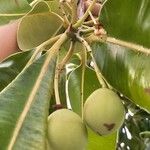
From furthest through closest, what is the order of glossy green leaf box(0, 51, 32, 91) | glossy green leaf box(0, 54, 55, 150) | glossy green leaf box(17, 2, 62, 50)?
glossy green leaf box(17, 2, 62, 50), glossy green leaf box(0, 51, 32, 91), glossy green leaf box(0, 54, 55, 150)

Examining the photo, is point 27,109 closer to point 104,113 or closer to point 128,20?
point 104,113

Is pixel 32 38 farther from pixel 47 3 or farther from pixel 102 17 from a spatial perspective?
pixel 102 17

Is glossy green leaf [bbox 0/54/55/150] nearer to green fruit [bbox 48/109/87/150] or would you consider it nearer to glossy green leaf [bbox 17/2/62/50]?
green fruit [bbox 48/109/87/150]

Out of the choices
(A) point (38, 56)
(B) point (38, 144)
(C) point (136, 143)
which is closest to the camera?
(B) point (38, 144)

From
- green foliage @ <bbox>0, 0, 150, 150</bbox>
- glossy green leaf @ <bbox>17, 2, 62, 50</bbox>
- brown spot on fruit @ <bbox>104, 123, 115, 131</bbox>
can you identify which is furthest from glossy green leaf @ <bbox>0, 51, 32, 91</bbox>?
brown spot on fruit @ <bbox>104, 123, 115, 131</bbox>

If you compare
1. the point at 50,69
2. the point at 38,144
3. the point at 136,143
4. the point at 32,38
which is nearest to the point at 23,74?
the point at 50,69

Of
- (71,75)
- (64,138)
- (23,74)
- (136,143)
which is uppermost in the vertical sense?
(23,74)

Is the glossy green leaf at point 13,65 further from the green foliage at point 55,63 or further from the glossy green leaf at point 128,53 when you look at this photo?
the glossy green leaf at point 128,53
